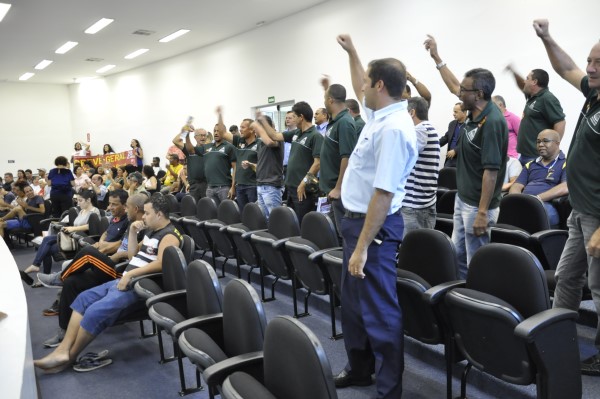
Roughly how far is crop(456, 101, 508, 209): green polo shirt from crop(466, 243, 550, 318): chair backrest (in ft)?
2.61

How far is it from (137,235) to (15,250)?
553 centimetres

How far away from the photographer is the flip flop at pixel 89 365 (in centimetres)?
294

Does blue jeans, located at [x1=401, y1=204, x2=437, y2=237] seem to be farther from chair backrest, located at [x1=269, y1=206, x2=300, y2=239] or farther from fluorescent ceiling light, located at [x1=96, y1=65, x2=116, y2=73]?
fluorescent ceiling light, located at [x1=96, y1=65, x2=116, y2=73]

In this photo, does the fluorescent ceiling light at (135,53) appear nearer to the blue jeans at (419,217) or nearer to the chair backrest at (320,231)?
the chair backrest at (320,231)

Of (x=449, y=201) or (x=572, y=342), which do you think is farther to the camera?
(x=449, y=201)

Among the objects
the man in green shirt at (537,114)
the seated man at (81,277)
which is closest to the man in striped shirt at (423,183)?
the man in green shirt at (537,114)

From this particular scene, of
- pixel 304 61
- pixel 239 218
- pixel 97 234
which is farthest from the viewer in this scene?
pixel 304 61

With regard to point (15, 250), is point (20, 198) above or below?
above

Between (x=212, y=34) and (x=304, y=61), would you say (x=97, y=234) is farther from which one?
(x=212, y=34)

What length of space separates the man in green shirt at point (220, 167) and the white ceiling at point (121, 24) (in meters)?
2.88

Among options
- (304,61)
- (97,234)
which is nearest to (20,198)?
(97,234)

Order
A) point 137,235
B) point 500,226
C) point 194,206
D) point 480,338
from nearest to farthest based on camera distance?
point 480,338, point 500,226, point 137,235, point 194,206

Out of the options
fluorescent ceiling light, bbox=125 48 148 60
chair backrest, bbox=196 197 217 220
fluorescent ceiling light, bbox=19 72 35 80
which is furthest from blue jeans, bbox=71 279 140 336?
fluorescent ceiling light, bbox=19 72 35 80

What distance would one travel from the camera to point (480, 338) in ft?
5.98
